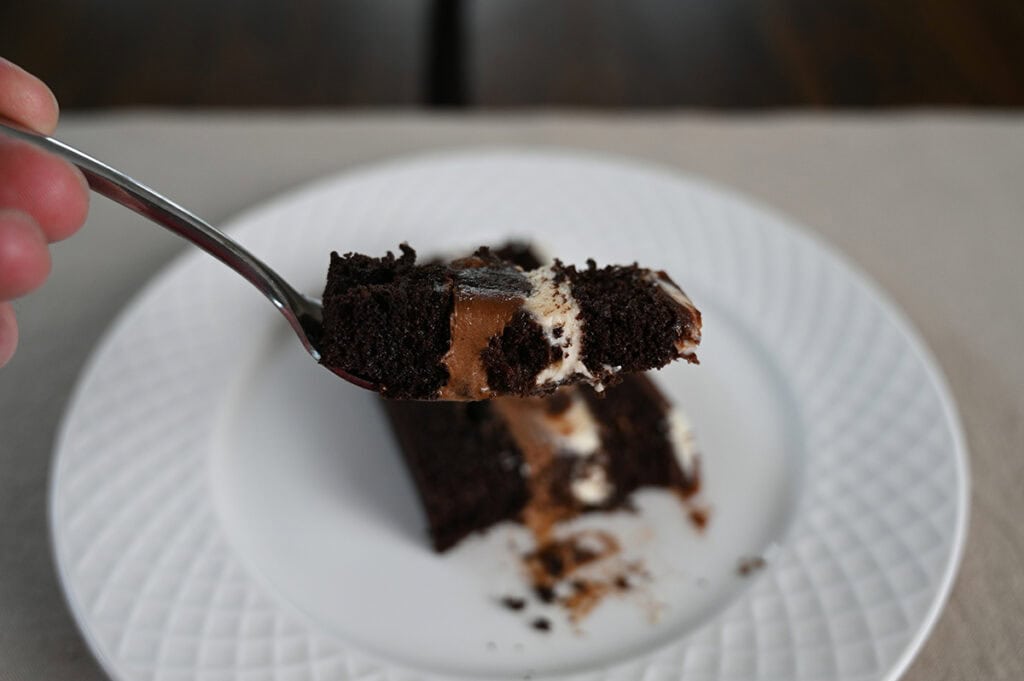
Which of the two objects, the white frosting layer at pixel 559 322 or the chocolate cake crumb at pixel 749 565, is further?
the chocolate cake crumb at pixel 749 565

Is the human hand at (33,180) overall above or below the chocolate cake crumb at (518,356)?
above

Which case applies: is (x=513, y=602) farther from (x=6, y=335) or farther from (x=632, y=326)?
(x=6, y=335)

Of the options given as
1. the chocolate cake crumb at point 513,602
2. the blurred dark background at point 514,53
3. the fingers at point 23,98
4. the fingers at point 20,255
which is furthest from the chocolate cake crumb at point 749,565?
the blurred dark background at point 514,53

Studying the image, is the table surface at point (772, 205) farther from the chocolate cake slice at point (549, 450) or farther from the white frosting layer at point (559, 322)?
the white frosting layer at point (559, 322)

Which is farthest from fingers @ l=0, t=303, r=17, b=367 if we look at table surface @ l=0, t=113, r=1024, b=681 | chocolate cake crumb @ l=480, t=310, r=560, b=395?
chocolate cake crumb @ l=480, t=310, r=560, b=395

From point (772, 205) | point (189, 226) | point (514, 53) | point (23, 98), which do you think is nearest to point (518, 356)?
point (189, 226)

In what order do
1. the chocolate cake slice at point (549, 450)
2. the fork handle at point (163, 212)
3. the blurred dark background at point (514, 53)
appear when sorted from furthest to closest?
the blurred dark background at point (514, 53) < the chocolate cake slice at point (549, 450) < the fork handle at point (163, 212)

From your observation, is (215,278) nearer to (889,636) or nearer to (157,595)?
(157,595)
